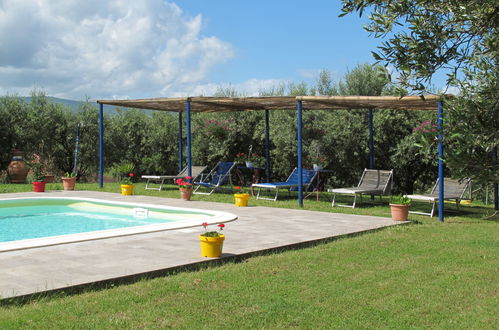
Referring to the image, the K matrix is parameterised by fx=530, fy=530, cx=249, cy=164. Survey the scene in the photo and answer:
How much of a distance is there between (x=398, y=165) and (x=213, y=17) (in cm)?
618

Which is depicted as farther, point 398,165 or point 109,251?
point 398,165

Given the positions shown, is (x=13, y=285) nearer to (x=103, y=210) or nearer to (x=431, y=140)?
(x=431, y=140)

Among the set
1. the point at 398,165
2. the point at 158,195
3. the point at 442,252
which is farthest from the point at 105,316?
the point at 398,165

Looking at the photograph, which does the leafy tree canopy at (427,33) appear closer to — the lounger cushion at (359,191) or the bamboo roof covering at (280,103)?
the bamboo roof covering at (280,103)

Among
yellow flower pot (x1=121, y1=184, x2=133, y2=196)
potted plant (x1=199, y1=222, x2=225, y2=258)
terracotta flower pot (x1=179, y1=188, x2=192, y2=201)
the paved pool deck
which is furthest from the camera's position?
yellow flower pot (x1=121, y1=184, x2=133, y2=196)

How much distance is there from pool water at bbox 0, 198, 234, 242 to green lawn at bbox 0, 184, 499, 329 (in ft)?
9.49

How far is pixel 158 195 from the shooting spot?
13.0m

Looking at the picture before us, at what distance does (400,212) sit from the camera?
8.38 metres

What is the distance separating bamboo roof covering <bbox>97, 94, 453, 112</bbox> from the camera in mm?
9777

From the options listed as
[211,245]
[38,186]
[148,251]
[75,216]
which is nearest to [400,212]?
[211,245]

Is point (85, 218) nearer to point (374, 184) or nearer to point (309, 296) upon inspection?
point (374, 184)

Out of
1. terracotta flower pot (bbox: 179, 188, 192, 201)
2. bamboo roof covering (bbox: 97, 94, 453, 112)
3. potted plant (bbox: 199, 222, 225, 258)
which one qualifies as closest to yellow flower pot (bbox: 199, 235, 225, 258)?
potted plant (bbox: 199, 222, 225, 258)

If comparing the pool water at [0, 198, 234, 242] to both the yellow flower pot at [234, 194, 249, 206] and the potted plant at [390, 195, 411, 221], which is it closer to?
the yellow flower pot at [234, 194, 249, 206]

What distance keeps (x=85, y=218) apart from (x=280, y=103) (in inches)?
192
